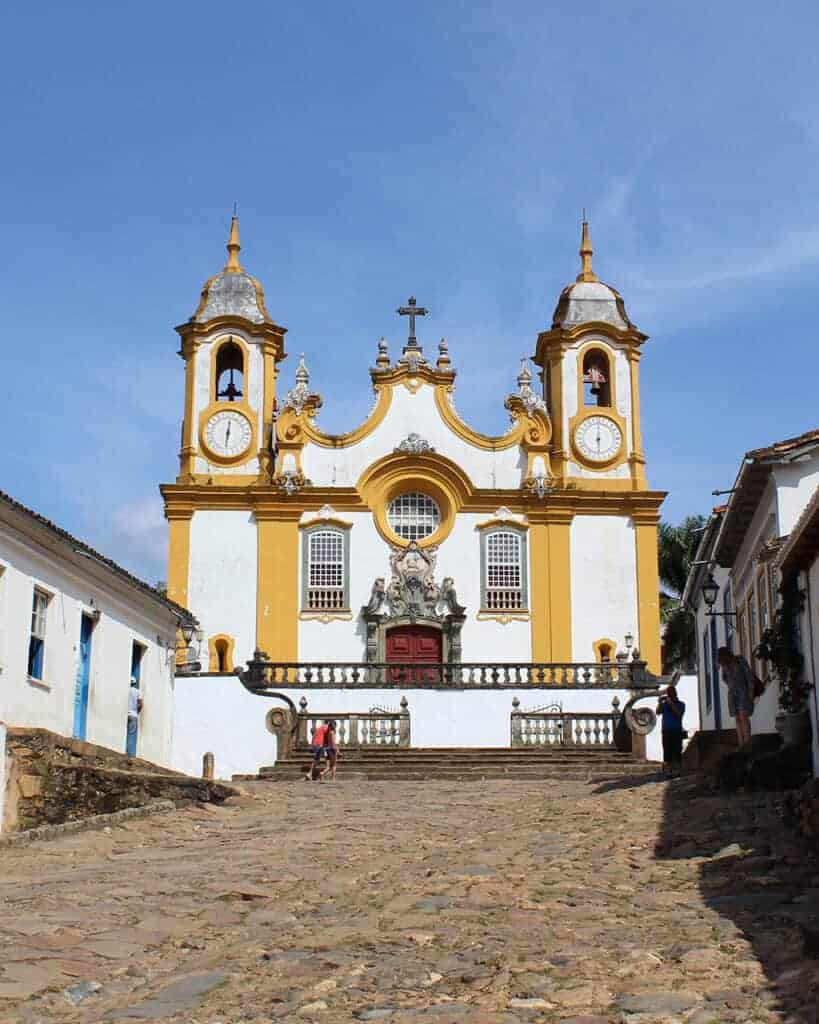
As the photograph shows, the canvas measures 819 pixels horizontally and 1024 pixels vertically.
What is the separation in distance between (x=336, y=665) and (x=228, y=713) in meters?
2.55

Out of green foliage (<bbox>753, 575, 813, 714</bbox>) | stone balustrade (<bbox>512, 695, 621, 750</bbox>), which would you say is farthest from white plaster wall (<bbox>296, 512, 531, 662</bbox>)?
green foliage (<bbox>753, 575, 813, 714</bbox>)

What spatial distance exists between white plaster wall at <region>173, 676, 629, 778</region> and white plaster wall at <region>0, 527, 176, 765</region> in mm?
504

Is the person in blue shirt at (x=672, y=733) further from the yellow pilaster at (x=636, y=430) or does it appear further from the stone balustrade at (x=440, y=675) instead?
the yellow pilaster at (x=636, y=430)

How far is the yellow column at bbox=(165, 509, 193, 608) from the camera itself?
34.8 meters

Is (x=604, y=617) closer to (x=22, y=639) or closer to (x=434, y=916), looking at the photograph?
(x=22, y=639)

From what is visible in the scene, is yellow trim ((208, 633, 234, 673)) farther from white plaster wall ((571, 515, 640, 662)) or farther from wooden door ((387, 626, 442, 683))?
white plaster wall ((571, 515, 640, 662))

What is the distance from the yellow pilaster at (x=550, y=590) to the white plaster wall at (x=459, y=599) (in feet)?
1.10

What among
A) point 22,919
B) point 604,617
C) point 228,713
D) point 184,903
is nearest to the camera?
point 22,919

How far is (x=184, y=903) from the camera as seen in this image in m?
10.7

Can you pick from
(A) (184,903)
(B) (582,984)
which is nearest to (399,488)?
(A) (184,903)

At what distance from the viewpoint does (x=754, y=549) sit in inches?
850

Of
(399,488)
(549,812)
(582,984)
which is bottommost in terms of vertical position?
(582,984)

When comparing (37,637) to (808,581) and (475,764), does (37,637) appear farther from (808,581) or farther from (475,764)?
(808,581)

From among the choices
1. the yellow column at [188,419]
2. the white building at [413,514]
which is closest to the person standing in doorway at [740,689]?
the white building at [413,514]
